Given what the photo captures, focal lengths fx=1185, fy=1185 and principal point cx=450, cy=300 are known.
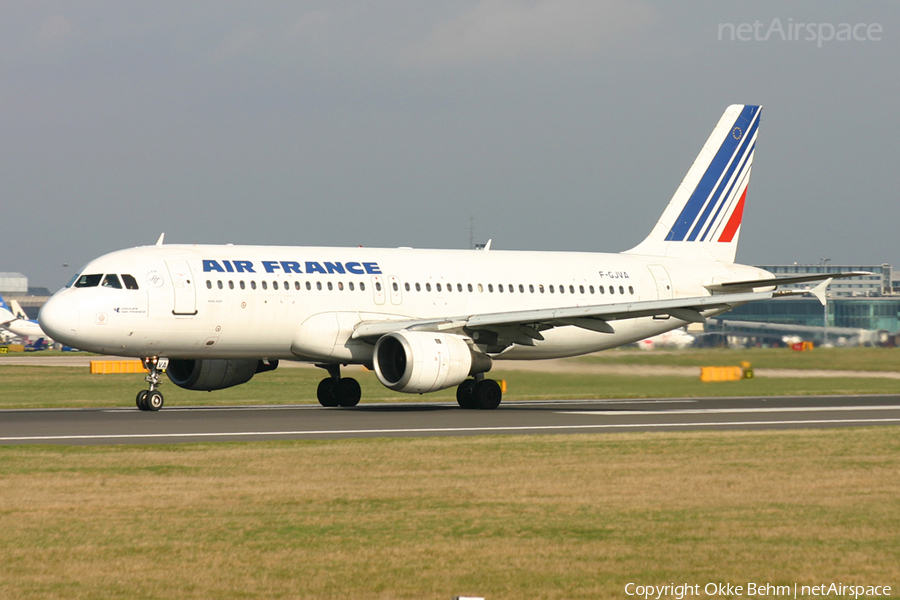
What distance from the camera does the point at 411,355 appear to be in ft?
89.2

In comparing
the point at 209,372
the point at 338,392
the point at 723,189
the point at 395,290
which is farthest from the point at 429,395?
the point at 723,189

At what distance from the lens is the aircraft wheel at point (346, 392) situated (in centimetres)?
3209

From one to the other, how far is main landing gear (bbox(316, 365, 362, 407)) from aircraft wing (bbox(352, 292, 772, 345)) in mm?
2838

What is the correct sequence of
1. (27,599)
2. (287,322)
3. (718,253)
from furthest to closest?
(718,253) < (287,322) < (27,599)

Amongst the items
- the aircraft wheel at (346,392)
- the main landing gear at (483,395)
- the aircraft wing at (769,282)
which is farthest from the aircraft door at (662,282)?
the aircraft wheel at (346,392)

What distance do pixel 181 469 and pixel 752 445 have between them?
883 centimetres

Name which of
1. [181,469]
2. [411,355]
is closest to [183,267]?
[411,355]

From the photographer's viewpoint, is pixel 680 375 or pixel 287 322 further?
pixel 680 375

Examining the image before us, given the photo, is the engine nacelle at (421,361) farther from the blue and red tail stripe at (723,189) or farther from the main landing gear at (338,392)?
the blue and red tail stripe at (723,189)

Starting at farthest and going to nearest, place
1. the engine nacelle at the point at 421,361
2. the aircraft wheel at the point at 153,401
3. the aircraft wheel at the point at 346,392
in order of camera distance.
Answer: the aircraft wheel at the point at 346,392 → the aircraft wheel at the point at 153,401 → the engine nacelle at the point at 421,361

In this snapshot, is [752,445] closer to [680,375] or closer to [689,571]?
[689,571]

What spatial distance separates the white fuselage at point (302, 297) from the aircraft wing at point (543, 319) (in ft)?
3.38

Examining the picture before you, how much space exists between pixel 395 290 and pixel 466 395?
3.35 meters

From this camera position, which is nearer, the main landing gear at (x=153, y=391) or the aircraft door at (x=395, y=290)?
the main landing gear at (x=153, y=391)
